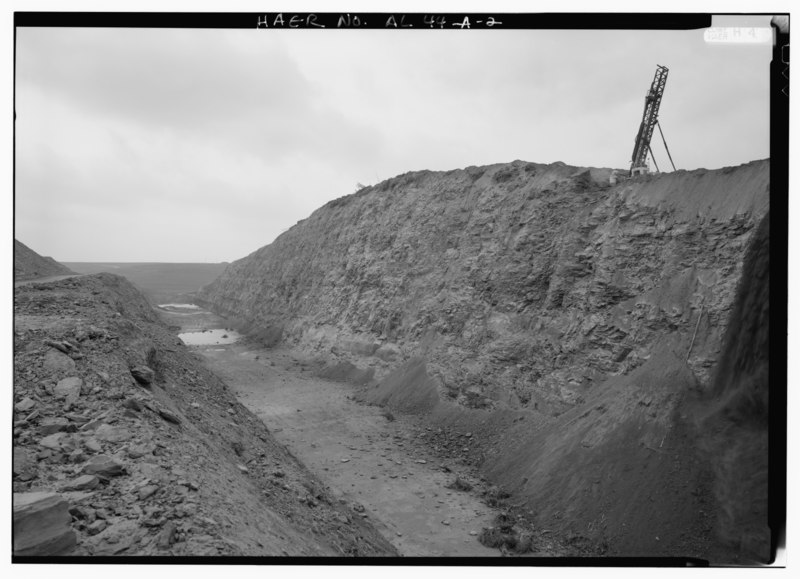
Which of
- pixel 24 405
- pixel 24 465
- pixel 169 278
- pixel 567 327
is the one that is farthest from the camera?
pixel 169 278

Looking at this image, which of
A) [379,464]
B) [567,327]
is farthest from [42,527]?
[567,327]

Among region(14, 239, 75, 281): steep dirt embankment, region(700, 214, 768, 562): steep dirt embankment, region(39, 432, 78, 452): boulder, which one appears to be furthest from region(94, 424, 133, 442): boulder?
region(14, 239, 75, 281): steep dirt embankment

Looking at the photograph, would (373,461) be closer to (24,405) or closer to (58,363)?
(58,363)

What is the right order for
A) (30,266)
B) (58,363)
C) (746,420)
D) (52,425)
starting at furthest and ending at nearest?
(30,266)
(58,363)
(746,420)
(52,425)

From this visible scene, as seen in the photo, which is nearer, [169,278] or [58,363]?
[58,363]

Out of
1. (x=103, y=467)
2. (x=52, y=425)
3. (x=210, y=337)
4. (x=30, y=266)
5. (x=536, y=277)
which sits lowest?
(x=210, y=337)
